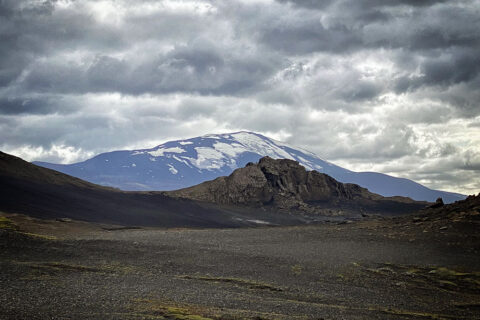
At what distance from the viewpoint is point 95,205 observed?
82.1 m

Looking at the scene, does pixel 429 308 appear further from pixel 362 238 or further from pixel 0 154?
pixel 0 154

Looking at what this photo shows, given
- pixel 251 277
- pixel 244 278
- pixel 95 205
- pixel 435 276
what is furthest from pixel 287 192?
pixel 244 278

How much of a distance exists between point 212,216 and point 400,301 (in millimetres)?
75921

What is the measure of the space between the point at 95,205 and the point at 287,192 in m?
69.4

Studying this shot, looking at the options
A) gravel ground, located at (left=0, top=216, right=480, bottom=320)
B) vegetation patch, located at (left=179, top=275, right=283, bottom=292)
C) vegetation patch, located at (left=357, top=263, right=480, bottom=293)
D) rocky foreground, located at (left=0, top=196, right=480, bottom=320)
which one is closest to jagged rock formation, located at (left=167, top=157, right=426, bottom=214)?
rocky foreground, located at (left=0, top=196, right=480, bottom=320)

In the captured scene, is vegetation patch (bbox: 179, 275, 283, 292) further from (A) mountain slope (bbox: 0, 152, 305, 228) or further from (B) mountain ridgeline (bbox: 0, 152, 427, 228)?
(B) mountain ridgeline (bbox: 0, 152, 427, 228)

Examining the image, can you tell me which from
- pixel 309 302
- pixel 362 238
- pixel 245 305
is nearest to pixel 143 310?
pixel 245 305

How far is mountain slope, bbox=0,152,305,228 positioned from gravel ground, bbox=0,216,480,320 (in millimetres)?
26994

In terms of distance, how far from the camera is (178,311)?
49.1 ft

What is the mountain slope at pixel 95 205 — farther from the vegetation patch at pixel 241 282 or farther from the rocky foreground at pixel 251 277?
the vegetation patch at pixel 241 282

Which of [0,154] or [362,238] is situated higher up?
[0,154]

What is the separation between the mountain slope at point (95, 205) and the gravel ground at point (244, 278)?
88.6ft

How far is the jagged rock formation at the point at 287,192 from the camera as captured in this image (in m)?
123

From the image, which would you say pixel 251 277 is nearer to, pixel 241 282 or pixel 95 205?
pixel 241 282
